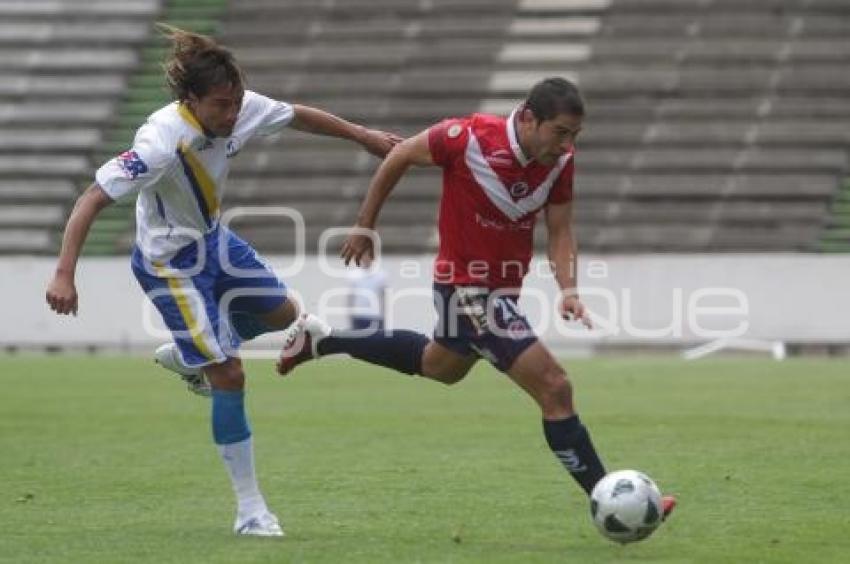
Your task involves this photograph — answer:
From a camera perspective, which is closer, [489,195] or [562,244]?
[489,195]

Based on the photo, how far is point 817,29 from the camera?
3256cm

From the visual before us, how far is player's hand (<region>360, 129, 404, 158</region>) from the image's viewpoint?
9930mm

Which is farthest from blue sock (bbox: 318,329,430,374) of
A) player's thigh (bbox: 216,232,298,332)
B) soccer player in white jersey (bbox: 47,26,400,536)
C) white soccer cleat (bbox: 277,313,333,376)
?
soccer player in white jersey (bbox: 47,26,400,536)

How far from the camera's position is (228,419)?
943 cm

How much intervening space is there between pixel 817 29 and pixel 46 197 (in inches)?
505

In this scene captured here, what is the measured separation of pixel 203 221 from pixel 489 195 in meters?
1.40

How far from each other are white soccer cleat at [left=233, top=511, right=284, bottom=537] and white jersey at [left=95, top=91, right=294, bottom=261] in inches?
51.8

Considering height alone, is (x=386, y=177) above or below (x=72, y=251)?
above

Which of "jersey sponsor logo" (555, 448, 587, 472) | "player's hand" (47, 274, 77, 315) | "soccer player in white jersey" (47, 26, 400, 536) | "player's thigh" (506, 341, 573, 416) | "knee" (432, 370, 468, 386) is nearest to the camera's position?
"player's hand" (47, 274, 77, 315)

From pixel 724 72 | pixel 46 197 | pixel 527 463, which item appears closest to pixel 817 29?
pixel 724 72

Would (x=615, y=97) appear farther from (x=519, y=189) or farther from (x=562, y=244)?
(x=519, y=189)

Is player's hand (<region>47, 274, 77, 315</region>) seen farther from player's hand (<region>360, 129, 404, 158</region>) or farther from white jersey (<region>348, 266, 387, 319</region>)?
white jersey (<region>348, 266, 387, 319</region>)

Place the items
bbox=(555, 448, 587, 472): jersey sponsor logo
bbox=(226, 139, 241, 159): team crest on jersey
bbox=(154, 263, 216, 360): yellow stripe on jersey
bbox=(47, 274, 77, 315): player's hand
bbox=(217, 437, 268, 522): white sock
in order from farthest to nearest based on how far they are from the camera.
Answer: bbox=(226, 139, 241, 159): team crest on jersey < bbox=(154, 263, 216, 360): yellow stripe on jersey < bbox=(217, 437, 268, 522): white sock < bbox=(555, 448, 587, 472): jersey sponsor logo < bbox=(47, 274, 77, 315): player's hand

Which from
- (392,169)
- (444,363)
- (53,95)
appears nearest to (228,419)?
(444,363)
